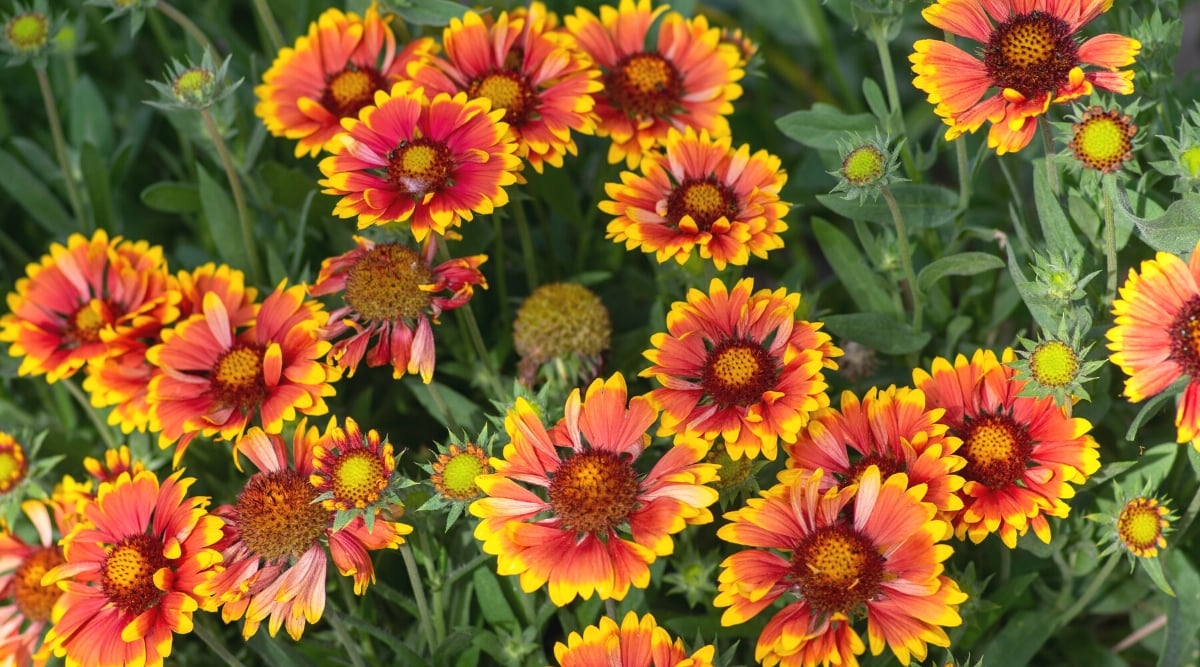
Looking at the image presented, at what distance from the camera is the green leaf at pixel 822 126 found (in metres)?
1.83

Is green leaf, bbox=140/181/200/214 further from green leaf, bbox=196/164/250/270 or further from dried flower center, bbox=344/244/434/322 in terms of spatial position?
dried flower center, bbox=344/244/434/322

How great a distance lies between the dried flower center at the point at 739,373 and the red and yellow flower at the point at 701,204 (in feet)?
0.40

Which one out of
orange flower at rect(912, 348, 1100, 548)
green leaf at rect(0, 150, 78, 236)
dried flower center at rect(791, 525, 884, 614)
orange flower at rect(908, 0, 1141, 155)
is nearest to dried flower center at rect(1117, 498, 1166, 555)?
orange flower at rect(912, 348, 1100, 548)

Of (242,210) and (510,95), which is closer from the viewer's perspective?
(510,95)

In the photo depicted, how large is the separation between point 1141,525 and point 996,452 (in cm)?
20

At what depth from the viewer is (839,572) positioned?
1.37m

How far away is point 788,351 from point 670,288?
0.52 m

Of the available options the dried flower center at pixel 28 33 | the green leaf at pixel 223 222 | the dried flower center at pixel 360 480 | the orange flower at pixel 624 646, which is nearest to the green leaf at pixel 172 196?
the green leaf at pixel 223 222

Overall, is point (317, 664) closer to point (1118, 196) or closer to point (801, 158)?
point (1118, 196)

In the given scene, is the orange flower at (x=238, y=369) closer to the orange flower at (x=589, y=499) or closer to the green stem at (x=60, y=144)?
the orange flower at (x=589, y=499)

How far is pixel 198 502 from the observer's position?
1.49 meters

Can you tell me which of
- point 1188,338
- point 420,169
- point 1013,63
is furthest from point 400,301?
point 1188,338

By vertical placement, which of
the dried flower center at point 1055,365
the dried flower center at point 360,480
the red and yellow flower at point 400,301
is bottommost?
the dried flower center at point 360,480

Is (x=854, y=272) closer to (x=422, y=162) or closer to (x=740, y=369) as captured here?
(x=740, y=369)
